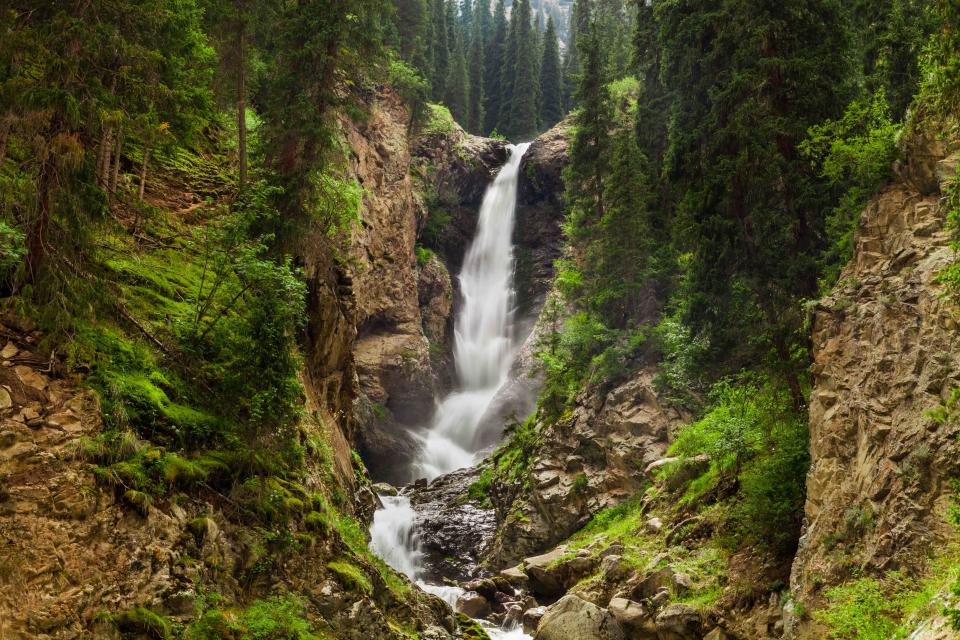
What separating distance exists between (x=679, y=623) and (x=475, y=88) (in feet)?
204

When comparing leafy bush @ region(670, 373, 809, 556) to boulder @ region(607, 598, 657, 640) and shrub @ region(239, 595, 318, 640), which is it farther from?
shrub @ region(239, 595, 318, 640)

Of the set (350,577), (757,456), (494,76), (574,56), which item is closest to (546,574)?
(757,456)

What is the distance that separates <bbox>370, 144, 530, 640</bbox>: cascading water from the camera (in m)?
27.0

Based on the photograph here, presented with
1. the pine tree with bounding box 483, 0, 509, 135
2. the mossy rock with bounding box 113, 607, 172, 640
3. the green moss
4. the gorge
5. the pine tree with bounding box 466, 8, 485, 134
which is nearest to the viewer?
the mossy rock with bounding box 113, 607, 172, 640

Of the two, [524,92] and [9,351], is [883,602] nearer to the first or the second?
[9,351]

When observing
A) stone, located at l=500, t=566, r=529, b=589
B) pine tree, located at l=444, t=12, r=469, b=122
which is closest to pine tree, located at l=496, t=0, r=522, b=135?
pine tree, located at l=444, t=12, r=469, b=122

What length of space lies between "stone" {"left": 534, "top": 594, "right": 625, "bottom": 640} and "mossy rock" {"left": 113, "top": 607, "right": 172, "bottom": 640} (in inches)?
396

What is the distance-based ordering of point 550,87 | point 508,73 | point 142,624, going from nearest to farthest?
point 142,624 < point 508,73 < point 550,87

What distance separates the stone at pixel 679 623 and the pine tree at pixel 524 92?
54664 millimetres

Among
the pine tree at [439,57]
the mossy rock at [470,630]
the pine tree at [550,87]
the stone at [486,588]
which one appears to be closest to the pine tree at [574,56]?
the pine tree at [550,87]

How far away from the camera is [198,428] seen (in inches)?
421

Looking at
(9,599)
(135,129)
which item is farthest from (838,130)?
(9,599)

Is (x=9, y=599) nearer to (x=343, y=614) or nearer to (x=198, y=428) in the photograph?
(x=198, y=428)

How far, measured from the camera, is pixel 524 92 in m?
65.1
